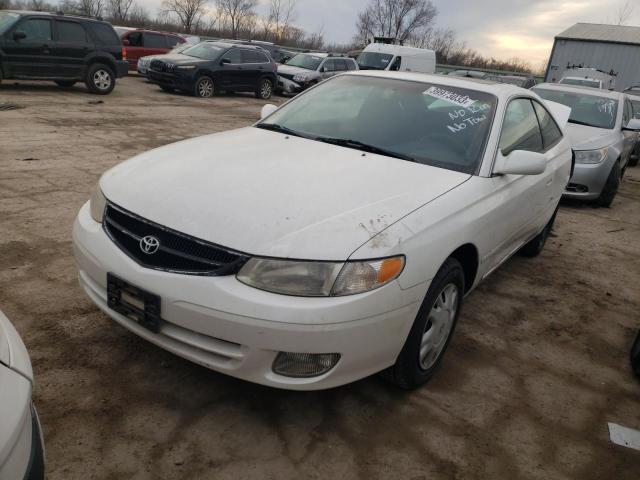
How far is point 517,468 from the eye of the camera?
2.36 meters

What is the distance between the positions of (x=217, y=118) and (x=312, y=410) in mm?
10048

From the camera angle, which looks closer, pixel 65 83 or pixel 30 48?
pixel 30 48

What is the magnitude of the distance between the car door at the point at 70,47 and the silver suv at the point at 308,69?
7012 millimetres

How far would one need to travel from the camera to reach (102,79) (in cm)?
1277

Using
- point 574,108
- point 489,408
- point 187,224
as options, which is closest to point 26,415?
point 187,224

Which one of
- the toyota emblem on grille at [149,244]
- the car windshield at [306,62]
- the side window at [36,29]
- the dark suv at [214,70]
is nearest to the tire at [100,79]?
the side window at [36,29]

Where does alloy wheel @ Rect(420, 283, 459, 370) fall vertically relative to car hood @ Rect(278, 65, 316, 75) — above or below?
below

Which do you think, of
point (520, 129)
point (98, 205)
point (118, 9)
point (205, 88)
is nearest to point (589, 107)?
point (520, 129)

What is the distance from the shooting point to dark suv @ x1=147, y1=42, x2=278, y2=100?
14477 mm

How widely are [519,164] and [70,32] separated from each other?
11900 mm

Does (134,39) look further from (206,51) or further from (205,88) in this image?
(205,88)

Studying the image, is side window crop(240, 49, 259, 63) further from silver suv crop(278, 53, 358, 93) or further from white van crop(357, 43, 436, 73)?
white van crop(357, 43, 436, 73)

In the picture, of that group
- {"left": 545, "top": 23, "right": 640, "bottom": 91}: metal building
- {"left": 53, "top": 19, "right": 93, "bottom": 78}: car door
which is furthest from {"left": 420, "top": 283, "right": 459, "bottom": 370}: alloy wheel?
{"left": 545, "top": 23, "right": 640, "bottom": 91}: metal building

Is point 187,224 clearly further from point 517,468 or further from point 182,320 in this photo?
point 517,468
